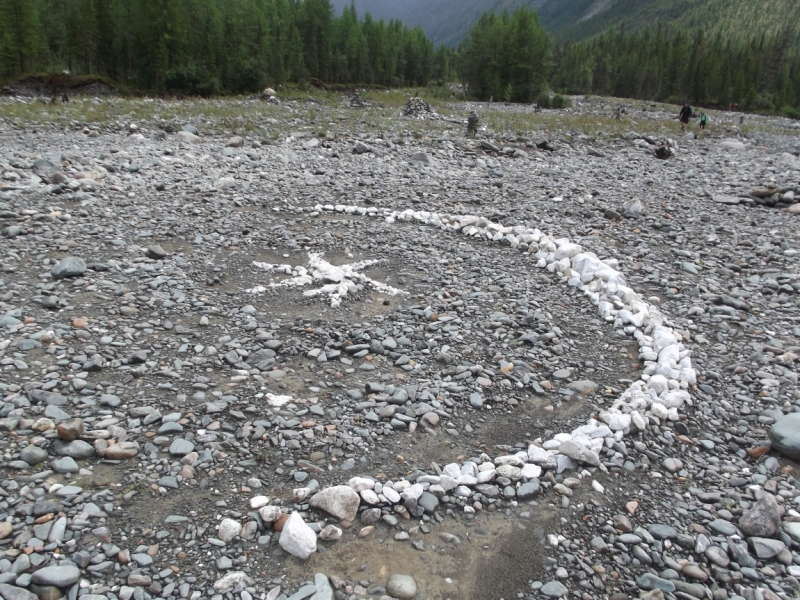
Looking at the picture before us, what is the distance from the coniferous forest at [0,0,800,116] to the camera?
49.9 metres

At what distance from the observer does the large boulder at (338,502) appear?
4.08m

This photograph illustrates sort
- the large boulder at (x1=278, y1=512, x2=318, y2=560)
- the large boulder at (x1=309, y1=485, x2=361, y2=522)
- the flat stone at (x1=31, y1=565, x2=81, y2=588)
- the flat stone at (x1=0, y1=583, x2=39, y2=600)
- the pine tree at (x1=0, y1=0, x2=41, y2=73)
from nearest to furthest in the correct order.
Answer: the flat stone at (x1=0, y1=583, x2=39, y2=600)
the flat stone at (x1=31, y1=565, x2=81, y2=588)
the large boulder at (x1=278, y1=512, x2=318, y2=560)
the large boulder at (x1=309, y1=485, x2=361, y2=522)
the pine tree at (x1=0, y1=0, x2=41, y2=73)

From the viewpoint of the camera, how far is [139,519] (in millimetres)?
3889

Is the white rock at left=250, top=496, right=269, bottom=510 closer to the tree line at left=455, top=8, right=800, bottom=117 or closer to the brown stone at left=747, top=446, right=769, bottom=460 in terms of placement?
the brown stone at left=747, top=446, right=769, bottom=460

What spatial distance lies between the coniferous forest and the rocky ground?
42.3 meters

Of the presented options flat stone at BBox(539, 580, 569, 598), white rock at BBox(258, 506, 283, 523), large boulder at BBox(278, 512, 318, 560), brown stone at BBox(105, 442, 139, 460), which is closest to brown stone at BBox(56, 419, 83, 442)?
brown stone at BBox(105, 442, 139, 460)

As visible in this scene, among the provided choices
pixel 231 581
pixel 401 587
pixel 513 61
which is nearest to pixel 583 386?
pixel 401 587

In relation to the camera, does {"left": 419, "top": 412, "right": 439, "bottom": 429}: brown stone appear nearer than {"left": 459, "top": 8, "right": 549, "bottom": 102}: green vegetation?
Yes

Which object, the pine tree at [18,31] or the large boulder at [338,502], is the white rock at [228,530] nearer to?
the large boulder at [338,502]

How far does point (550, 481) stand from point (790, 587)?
1745mm

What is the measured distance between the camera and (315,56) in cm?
7700

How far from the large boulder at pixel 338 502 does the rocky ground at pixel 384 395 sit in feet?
0.06

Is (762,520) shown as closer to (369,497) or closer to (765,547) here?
(765,547)

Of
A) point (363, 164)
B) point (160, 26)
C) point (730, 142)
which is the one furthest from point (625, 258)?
point (160, 26)
